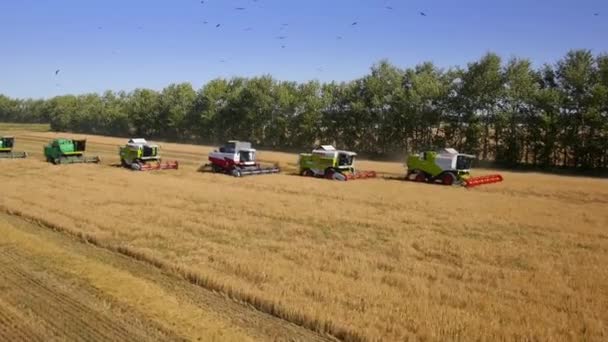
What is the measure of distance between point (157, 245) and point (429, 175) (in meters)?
18.8

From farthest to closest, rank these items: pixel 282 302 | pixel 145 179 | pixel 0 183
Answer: pixel 145 179 → pixel 0 183 → pixel 282 302

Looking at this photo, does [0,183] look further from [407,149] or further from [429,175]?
[407,149]

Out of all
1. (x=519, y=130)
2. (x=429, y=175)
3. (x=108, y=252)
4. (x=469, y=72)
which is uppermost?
(x=469, y=72)

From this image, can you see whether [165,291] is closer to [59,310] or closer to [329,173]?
[59,310]

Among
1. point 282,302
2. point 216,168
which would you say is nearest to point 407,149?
point 216,168

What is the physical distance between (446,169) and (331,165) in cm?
644

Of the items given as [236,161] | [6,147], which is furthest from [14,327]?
[6,147]

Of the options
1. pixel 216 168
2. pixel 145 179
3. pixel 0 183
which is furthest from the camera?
pixel 216 168

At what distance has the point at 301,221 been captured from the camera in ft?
52.8

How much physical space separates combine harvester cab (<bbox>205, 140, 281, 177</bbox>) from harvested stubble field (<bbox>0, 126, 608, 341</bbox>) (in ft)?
15.7

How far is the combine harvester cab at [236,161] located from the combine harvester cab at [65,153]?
10303mm

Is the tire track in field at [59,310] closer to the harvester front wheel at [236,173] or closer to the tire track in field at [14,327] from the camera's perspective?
the tire track in field at [14,327]

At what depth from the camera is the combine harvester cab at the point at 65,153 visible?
33375 mm

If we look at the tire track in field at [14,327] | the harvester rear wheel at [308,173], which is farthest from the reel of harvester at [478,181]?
the tire track in field at [14,327]
